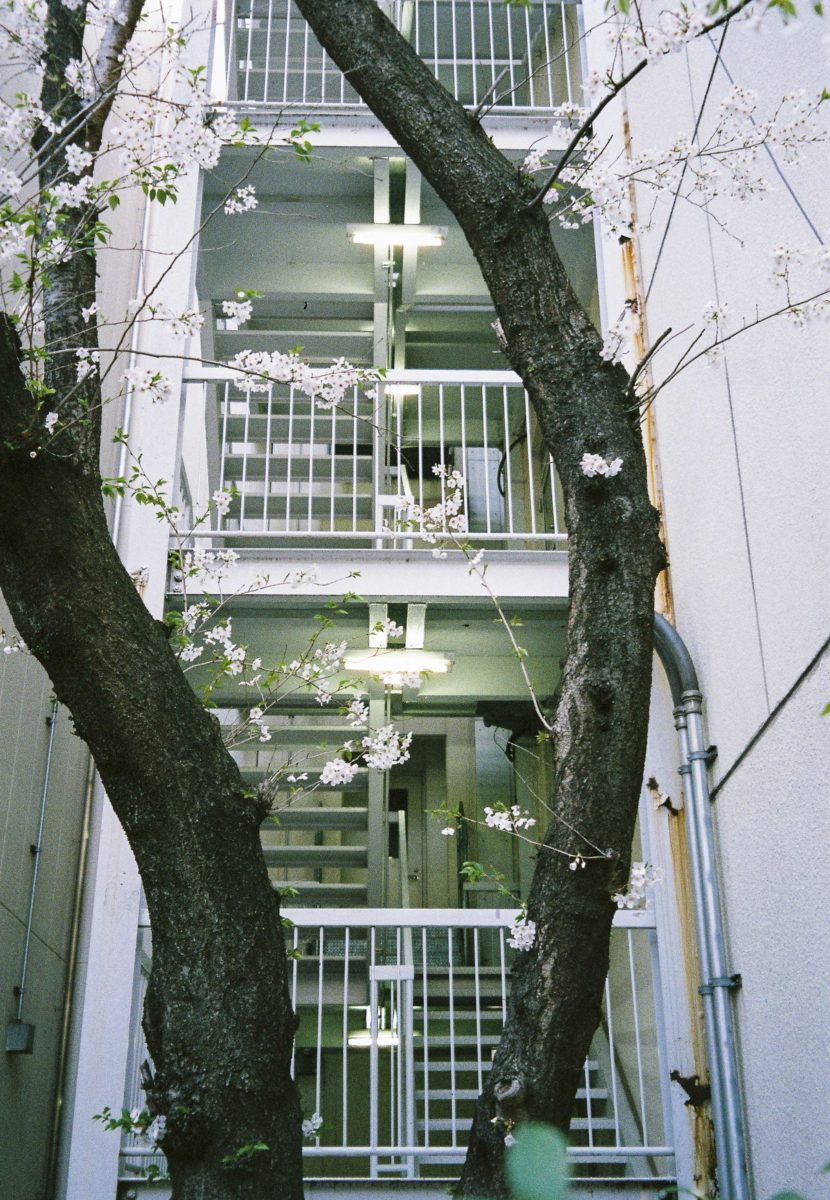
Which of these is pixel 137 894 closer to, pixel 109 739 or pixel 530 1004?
pixel 109 739

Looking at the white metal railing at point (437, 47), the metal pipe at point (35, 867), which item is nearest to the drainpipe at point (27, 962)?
the metal pipe at point (35, 867)

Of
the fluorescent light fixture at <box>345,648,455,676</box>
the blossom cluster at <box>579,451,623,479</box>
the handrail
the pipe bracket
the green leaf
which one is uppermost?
the fluorescent light fixture at <box>345,648,455,676</box>

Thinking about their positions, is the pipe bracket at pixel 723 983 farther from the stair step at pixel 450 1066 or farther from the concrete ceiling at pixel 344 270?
the concrete ceiling at pixel 344 270

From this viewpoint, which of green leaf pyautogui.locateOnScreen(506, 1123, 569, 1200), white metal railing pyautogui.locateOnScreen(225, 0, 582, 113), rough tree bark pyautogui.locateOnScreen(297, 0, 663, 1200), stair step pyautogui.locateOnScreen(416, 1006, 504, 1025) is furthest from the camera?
white metal railing pyautogui.locateOnScreen(225, 0, 582, 113)

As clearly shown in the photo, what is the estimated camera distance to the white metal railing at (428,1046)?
4453 millimetres

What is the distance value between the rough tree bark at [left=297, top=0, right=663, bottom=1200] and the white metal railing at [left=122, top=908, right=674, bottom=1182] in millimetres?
1013

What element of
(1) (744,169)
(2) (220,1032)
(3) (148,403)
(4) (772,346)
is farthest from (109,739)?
(3) (148,403)

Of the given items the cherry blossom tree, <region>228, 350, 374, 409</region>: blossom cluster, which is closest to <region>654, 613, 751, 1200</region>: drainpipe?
<region>228, 350, 374, 409</region>: blossom cluster

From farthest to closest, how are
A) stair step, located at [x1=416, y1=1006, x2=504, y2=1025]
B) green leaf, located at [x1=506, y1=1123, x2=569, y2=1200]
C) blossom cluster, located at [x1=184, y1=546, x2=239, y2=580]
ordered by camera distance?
stair step, located at [x1=416, y1=1006, x2=504, y2=1025], blossom cluster, located at [x1=184, y1=546, x2=239, y2=580], green leaf, located at [x1=506, y1=1123, x2=569, y2=1200]

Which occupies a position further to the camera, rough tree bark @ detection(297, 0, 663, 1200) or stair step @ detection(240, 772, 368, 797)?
stair step @ detection(240, 772, 368, 797)

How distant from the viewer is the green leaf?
25.4 inches

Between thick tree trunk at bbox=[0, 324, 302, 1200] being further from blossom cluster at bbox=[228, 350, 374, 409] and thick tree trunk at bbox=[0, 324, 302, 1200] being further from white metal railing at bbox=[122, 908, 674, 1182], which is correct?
blossom cluster at bbox=[228, 350, 374, 409]

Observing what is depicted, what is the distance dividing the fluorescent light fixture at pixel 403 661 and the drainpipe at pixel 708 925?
153cm

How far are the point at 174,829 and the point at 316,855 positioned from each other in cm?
397
